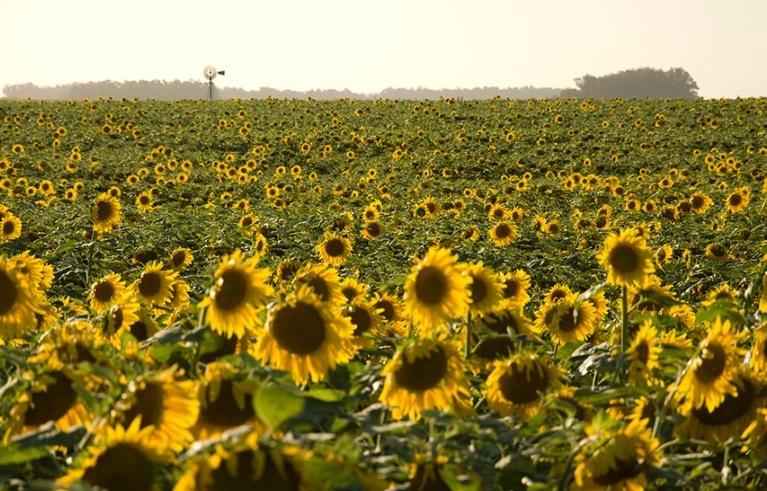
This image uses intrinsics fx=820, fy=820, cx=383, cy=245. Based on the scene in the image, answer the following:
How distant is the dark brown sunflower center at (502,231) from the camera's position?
12680mm

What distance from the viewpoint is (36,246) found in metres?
12.8

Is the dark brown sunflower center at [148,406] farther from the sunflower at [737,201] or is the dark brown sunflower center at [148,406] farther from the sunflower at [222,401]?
the sunflower at [737,201]

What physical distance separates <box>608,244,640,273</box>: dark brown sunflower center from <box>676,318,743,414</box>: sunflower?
1562 millimetres

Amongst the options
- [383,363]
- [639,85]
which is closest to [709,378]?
[383,363]

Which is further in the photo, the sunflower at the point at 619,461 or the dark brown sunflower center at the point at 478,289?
the dark brown sunflower center at the point at 478,289

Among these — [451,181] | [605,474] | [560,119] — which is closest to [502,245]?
[605,474]

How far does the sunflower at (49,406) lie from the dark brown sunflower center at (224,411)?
387mm

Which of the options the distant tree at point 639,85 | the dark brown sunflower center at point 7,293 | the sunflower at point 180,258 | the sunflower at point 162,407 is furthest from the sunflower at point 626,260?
the distant tree at point 639,85

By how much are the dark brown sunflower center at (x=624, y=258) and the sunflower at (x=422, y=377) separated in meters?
1.94

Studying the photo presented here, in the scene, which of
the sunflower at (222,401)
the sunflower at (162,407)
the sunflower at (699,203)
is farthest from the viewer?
the sunflower at (699,203)

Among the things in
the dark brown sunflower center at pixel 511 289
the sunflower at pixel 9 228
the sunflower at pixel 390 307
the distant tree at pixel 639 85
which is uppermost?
the distant tree at pixel 639 85

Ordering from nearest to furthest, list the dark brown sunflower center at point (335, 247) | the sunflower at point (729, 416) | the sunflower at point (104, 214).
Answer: the sunflower at point (729, 416) < the dark brown sunflower center at point (335, 247) < the sunflower at point (104, 214)

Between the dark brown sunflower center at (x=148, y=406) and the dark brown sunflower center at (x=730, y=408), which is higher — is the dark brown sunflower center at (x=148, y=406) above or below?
above

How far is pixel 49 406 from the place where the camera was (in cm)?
238
